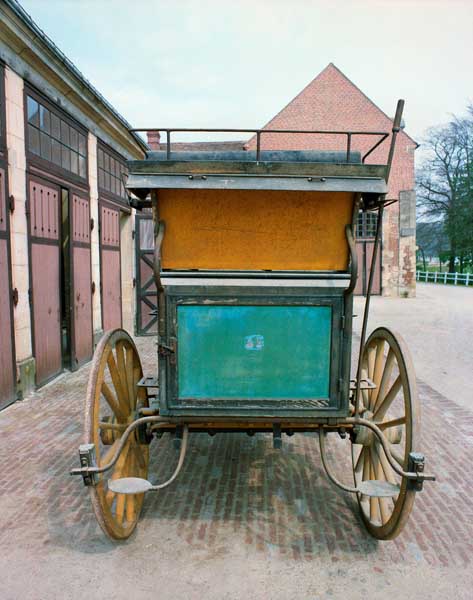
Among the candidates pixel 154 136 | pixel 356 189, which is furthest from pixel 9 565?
pixel 154 136

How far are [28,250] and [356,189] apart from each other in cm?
540

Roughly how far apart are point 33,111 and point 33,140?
1.42 ft

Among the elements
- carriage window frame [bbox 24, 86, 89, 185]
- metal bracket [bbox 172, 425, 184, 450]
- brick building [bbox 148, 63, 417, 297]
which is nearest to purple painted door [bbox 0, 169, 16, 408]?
carriage window frame [bbox 24, 86, 89, 185]

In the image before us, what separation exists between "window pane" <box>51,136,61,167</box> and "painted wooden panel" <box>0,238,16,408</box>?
2.15m

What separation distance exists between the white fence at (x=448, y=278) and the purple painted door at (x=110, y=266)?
2992cm

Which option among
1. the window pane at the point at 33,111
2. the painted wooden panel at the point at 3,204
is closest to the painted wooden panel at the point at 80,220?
the window pane at the point at 33,111

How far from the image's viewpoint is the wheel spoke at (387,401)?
3.36 meters

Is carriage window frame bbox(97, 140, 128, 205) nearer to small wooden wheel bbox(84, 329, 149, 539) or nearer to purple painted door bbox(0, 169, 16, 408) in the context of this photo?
purple painted door bbox(0, 169, 16, 408)

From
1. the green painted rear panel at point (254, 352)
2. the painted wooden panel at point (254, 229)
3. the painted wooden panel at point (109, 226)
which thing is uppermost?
the painted wooden panel at point (109, 226)

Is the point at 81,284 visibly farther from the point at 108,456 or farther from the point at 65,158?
the point at 108,456

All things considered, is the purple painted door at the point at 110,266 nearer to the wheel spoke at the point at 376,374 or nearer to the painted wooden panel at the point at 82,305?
the painted wooden panel at the point at 82,305

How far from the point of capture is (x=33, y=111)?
23.2ft

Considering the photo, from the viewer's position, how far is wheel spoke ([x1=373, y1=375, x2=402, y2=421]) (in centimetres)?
336

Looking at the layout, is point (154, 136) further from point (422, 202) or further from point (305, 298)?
point (422, 202)
